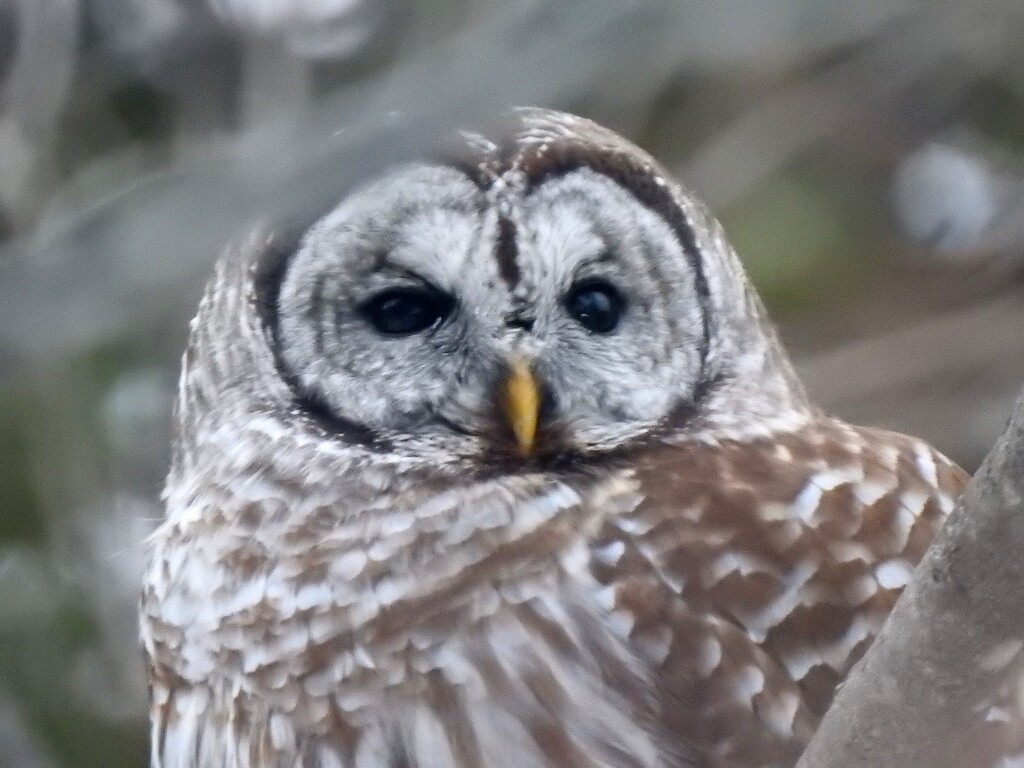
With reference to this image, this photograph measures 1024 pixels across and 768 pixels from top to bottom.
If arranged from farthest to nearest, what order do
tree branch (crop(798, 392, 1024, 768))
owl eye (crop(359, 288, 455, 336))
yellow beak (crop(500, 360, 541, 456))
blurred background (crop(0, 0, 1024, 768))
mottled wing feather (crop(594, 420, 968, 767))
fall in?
blurred background (crop(0, 0, 1024, 768)) → owl eye (crop(359, 288, 455, 336)) → yellow beak (crop(500, 360, 541, 456)) → mottled wing feather (crop(594, 420, 968, 767)) → tree branch (crop(798, 392, 1024, 768))

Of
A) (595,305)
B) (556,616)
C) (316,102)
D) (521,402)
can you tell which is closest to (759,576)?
(556,616)

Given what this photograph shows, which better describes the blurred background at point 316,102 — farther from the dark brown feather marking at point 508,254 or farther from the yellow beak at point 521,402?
the yellow beak at point 521,402

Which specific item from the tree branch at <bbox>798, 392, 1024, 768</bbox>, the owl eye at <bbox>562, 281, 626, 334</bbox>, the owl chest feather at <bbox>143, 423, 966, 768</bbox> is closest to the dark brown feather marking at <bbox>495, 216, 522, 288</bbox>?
the owl eye at <bbox>562, 281, 626, 334</bbox>

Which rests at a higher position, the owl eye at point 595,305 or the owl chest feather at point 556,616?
the owl eye at point 595,305

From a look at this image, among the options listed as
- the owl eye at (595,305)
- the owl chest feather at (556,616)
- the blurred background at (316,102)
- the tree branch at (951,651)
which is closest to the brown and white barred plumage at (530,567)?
the owl chest feather at (556,616)

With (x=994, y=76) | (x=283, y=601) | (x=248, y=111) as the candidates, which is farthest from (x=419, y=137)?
(x=994, y=76)

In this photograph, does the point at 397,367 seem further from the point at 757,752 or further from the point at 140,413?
the point at 140,413

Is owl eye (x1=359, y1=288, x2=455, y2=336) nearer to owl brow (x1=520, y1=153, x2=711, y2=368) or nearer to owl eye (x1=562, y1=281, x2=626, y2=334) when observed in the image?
owl eye (x1=562, y1=281, x2=626, y2=334)
